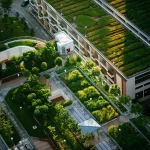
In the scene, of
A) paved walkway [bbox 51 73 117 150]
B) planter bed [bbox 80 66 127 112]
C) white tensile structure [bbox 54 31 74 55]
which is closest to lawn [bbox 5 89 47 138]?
paved walkway [bbox 51 73 117 150]

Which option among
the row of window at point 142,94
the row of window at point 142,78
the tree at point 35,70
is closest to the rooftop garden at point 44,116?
the tree at point 35,70

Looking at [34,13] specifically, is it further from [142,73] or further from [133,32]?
[142,73]

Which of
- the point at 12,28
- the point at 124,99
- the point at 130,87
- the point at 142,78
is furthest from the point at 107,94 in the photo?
the point at 12,28

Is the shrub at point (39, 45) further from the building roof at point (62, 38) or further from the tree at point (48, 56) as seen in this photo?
the tree at point (48, 56)

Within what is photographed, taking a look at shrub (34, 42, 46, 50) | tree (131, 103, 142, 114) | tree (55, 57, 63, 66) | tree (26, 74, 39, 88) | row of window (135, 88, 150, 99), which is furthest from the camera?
shrub (34, 42, 46, 50)

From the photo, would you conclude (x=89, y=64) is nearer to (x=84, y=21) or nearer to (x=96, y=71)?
(x=96, y=71)

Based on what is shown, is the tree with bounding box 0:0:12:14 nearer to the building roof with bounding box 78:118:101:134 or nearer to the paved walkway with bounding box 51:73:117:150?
the paved walkway with bounding box 51:73:117:150
